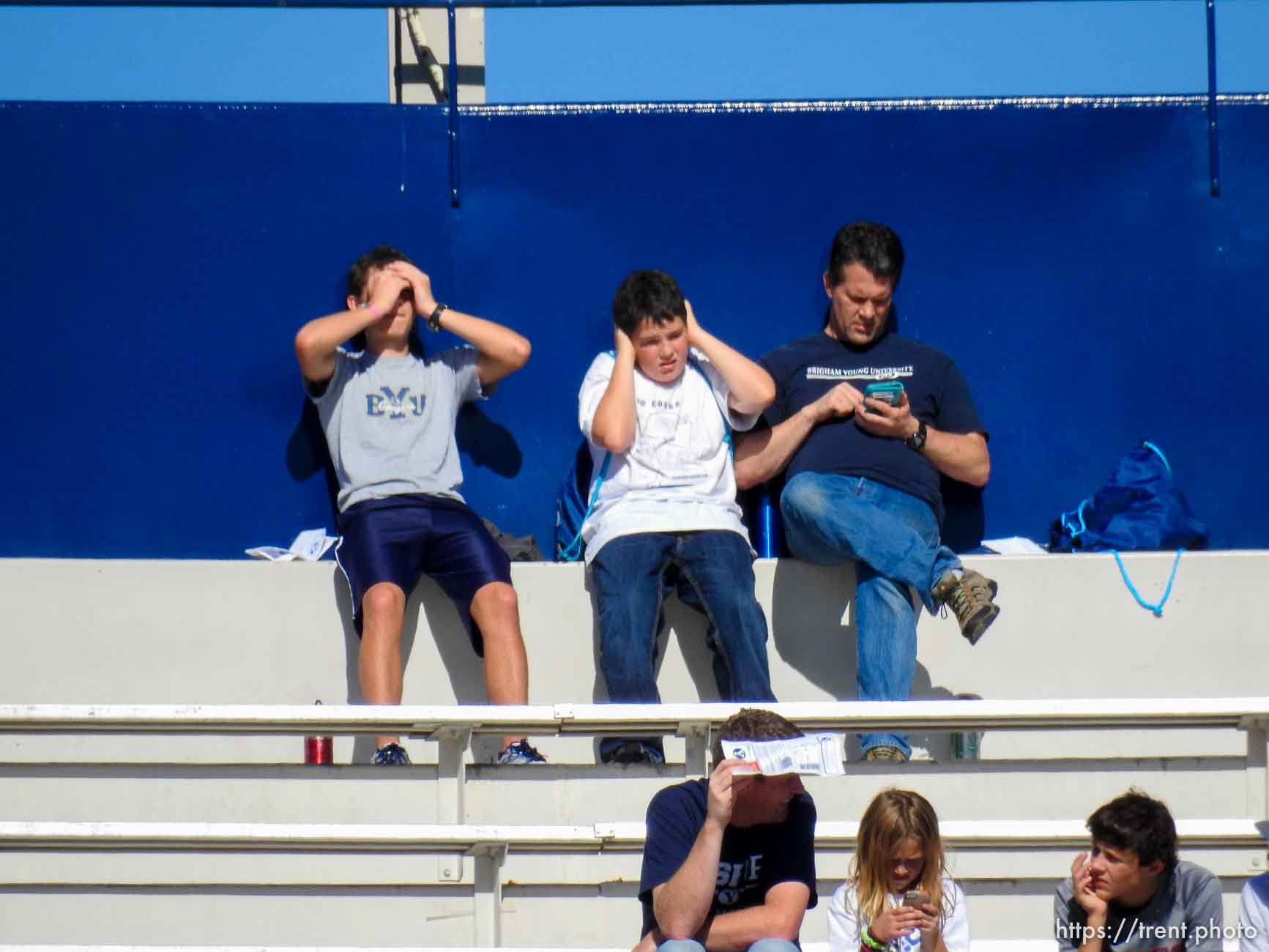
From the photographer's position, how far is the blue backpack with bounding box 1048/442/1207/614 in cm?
484

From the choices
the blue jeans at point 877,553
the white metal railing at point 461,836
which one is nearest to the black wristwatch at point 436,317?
the blue jeans at point 877,553

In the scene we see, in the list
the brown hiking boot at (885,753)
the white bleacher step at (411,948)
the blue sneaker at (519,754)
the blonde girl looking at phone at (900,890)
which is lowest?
the white bleacher step at (411,948)

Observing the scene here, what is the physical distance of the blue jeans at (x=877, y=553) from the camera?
4.15 m

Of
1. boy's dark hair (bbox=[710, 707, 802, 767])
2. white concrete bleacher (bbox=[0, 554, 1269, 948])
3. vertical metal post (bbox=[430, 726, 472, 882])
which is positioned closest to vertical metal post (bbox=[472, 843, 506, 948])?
white concrete bleacher (bbox=[0, 554, 1269, 948])

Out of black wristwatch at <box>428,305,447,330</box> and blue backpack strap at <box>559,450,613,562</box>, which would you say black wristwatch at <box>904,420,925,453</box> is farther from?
black wristwatch at <box>428,305,447,330</box>

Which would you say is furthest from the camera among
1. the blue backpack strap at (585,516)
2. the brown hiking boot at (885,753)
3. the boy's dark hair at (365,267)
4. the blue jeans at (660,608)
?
the boy's dark hair at (365,267)

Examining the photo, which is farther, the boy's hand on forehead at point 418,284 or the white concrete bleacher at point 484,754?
the boy's hand on forehead at point 418,284

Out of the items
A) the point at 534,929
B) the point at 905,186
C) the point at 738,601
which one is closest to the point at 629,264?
the point at 905,186

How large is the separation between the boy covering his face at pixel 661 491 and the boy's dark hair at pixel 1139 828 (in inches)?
46.2

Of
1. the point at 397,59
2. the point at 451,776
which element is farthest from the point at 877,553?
the point at 397,59

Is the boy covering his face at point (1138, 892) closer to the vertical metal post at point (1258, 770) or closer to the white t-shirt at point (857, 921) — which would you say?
the white t-shirt at point (857, 921)

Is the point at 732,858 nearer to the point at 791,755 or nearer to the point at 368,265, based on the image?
the point at 791,755

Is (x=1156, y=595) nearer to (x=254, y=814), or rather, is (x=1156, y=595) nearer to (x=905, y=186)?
(x=905, y=186)

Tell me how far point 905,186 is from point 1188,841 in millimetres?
2397
